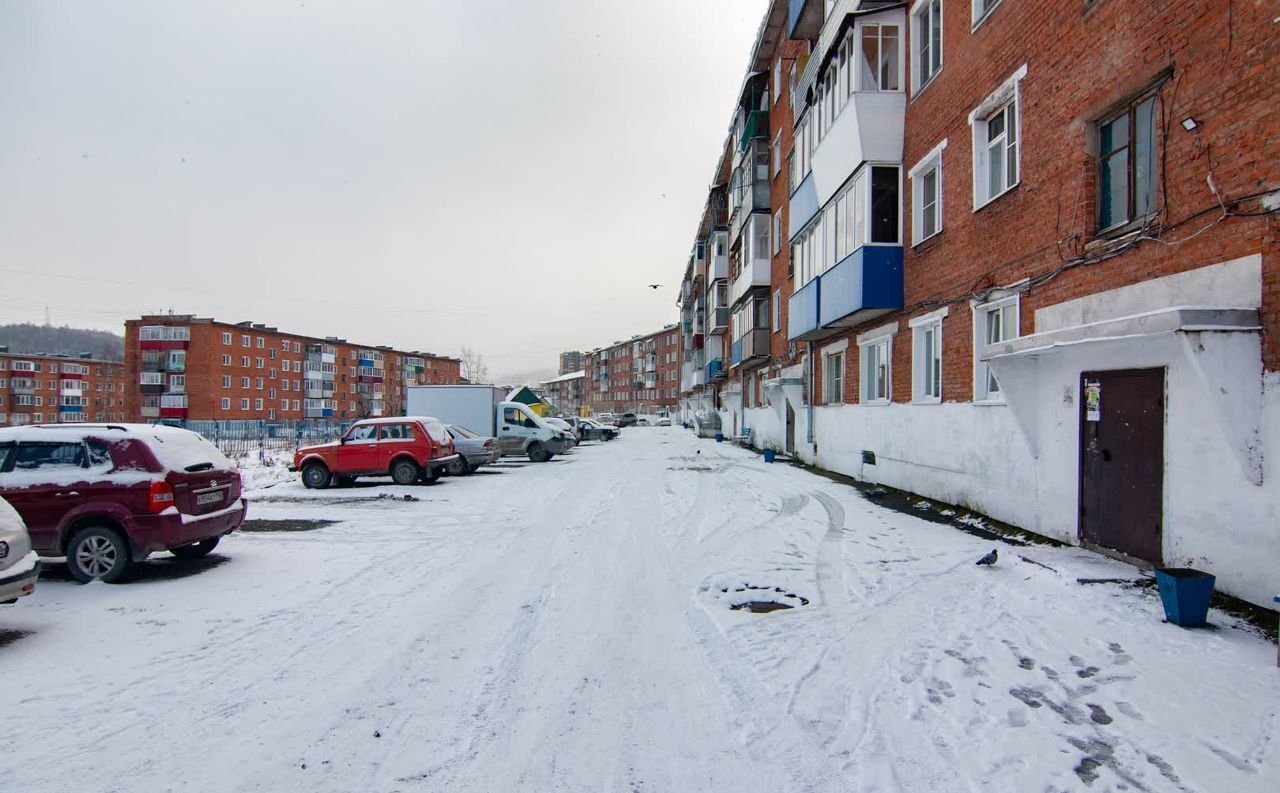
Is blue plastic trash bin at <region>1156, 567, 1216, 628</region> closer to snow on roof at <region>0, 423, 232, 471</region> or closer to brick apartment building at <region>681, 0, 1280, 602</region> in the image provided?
brick apartment building at <region>681, 0, 1280, 602</region>

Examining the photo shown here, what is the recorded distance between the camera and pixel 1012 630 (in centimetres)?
495

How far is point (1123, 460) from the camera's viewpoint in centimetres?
669

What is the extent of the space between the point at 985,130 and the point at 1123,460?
6.18m

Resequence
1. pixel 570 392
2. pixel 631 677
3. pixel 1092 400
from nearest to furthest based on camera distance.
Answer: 1. pixel 631 677
2. pixel 1092 400
3. pixel 570 392

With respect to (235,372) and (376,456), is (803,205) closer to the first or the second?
(376,456)

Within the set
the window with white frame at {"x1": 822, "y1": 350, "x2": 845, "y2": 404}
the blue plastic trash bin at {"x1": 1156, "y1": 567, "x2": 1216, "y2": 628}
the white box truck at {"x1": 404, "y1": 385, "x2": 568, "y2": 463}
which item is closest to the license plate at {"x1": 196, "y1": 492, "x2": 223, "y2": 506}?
the blue plastic trash bin at {"x1": 1156, "y1": 567, "x2": 1216, "y2": 628}

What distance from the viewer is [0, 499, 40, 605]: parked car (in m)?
4.90

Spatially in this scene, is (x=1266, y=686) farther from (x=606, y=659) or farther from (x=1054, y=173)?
(x=1054, y=173)

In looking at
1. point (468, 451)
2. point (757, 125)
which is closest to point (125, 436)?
point (468, 451)

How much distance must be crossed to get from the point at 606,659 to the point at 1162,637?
396cm

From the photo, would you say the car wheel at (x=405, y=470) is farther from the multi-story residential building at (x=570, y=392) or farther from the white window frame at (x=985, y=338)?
the multi-story residential building at (x=570, y=392)

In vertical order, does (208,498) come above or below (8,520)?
below

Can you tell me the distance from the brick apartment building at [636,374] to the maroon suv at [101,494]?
87.0 m

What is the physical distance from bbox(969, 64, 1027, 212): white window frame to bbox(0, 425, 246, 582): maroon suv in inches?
439
